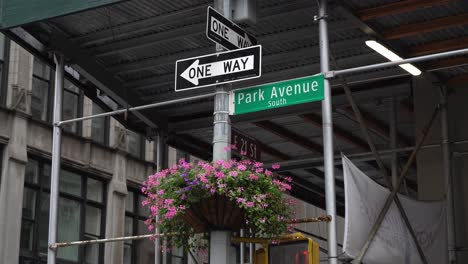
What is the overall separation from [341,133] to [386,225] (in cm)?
653

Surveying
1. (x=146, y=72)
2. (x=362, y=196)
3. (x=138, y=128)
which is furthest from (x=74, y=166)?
(x=362, y=196)

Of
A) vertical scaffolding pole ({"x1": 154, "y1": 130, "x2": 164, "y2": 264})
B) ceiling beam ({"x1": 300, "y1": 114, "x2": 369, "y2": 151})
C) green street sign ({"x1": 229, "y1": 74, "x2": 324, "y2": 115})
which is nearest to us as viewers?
green street sign ({"x1": 229, "y1": 74, "x2": 324, "y2": 115})

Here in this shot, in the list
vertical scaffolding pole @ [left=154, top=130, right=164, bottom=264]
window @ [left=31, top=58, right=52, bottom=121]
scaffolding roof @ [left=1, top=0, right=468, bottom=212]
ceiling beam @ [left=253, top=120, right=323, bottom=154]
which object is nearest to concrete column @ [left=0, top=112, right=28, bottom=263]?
window @ [left=31, top=58, right=52, bottom=121]

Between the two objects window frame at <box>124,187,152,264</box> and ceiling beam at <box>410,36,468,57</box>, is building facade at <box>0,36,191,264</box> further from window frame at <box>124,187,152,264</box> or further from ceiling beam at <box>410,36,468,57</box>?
ceiling beam at <box>410,36,468,57</box>

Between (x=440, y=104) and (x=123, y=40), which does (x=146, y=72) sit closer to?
(x=123, y=40)

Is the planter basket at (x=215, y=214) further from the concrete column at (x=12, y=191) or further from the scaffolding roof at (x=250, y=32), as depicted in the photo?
the concrete column at (x=12, y=191)

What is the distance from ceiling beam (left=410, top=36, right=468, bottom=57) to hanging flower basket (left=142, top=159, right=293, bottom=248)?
5.34 metres

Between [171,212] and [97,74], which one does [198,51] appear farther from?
[171,212]

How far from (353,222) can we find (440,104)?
5310mm

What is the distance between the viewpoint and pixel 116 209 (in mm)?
34250

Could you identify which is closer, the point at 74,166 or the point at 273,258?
the point at 273,258

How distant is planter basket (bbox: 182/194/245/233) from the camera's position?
10.9 meters

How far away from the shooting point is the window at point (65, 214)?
29.3 metres

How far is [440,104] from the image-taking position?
56.1ft
